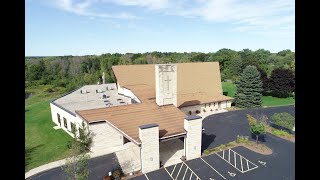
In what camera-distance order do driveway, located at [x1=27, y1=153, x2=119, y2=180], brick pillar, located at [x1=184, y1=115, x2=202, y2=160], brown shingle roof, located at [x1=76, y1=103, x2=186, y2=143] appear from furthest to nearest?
brown shingle roof, located at [x1=76, y1=103, x2=186, y2=143]
brick pillar, located at [x1=184, y1=115, x2=202, y2=160]
driveway, located at [x1=27, y1=153, x2=119, y2=180]

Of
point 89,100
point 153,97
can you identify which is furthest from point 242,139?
point 89,100

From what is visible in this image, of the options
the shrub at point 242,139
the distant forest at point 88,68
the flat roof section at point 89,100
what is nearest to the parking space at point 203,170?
the shrub at point 242,139

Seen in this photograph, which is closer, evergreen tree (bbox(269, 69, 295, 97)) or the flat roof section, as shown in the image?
the flat roof section

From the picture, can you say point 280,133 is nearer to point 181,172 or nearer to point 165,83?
point 181,172

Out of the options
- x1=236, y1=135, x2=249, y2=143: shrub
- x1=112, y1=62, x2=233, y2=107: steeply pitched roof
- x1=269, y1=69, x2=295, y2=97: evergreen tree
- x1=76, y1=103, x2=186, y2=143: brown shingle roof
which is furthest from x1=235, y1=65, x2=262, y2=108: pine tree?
x1=76, y1=103, x2=186, y2=143: brown shingle roof

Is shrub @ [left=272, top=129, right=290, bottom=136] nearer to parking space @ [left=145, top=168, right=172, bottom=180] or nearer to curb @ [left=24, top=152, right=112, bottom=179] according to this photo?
parking space @ [left=145, top=168, right=172, bottom=180]
